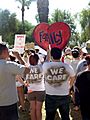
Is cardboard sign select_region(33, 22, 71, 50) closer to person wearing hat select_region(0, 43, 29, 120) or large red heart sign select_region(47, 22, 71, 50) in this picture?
large red heart sign select_region(47, 22, 71, 50)

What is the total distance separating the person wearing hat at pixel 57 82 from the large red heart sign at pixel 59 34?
158 centimetres

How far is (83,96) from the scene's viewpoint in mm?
5086

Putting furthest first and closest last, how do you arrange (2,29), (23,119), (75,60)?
(2,29), (75,60), (23,119)

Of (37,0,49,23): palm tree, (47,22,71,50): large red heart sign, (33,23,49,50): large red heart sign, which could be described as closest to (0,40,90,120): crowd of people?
(47,22,71,50): large red heart sign

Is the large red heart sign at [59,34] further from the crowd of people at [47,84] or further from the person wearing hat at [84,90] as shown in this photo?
the person wearing hat at [84,90]

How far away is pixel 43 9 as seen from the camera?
17.6 m

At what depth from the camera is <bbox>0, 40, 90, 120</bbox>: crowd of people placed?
16.1 ft

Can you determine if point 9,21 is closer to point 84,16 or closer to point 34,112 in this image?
point 84,16

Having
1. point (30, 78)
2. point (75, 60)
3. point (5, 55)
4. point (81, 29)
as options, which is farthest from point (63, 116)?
point (81, 29)

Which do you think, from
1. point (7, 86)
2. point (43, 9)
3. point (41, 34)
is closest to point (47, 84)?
point (7, 86)

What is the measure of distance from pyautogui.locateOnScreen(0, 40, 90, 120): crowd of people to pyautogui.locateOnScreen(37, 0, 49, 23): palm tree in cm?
1026

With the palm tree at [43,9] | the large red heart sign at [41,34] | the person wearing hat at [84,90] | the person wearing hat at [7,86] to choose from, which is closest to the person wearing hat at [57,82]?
the person wearing hat at [84,90]

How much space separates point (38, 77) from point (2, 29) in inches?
1737

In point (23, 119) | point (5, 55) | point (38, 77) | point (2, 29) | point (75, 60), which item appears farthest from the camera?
point (2, 29)
